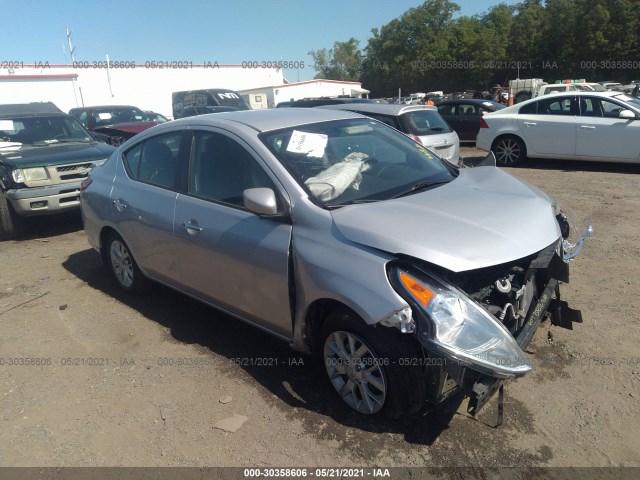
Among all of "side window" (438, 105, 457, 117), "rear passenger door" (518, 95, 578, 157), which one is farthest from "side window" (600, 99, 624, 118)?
"side window" (438, 105, 457, 117)

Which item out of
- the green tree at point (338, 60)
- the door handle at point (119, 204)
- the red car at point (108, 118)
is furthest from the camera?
the green tree at point (338, 60)

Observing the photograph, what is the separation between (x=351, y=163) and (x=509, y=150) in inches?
335

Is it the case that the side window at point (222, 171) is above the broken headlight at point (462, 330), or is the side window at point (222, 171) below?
above

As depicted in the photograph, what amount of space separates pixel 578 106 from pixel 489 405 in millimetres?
8758

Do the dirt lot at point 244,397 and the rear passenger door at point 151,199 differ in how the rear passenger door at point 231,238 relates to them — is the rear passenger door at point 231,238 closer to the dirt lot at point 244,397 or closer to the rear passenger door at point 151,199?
the rear passenger door at point 151,199

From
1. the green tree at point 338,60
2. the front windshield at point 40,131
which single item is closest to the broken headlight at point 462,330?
the front windshield at point 40,131

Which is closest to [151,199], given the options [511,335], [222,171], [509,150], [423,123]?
[222,171]

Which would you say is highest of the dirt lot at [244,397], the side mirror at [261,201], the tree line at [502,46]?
the tree line at [502,46]

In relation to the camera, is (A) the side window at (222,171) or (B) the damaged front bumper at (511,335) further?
(A) the side window at (222,171)

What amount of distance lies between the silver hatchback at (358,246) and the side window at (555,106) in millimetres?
7342

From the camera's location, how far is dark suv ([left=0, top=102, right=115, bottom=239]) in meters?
6.84

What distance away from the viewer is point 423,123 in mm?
8680

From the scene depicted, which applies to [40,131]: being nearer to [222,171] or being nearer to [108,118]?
[108,118]

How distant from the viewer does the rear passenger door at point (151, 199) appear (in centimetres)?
391
